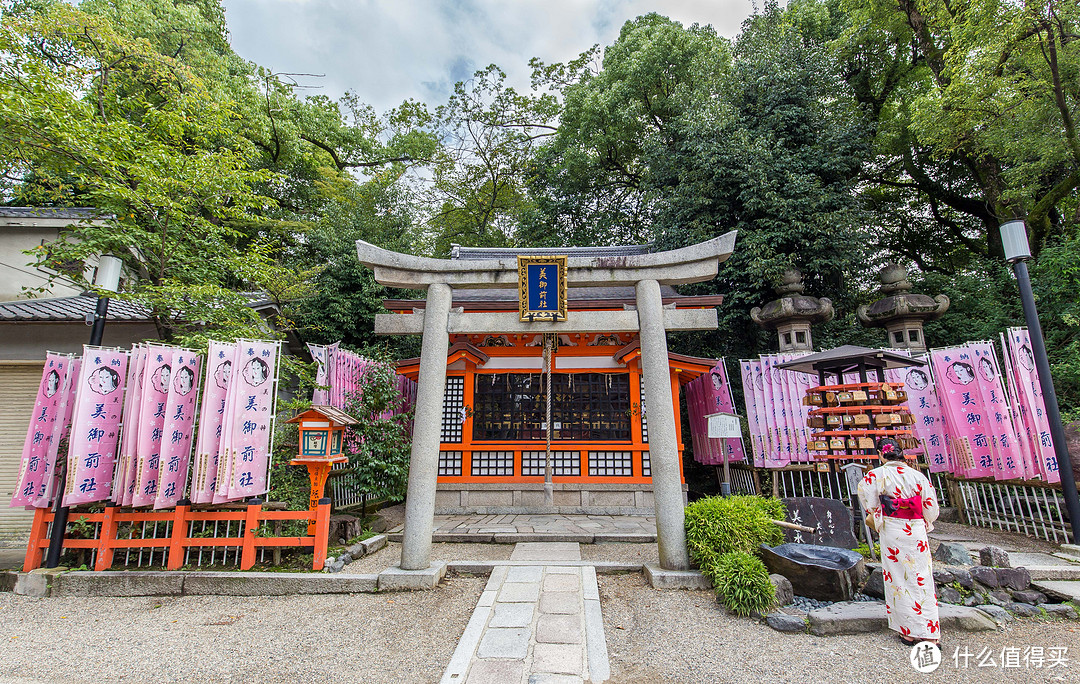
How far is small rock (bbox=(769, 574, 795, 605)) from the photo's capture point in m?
4.63

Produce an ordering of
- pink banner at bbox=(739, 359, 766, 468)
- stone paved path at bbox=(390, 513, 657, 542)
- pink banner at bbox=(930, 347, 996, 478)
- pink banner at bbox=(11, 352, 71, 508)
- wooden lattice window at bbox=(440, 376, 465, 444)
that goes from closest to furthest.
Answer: pink banner at bbox=(11, 352, 71, 508) < pink banner at bbox=(930, 347, 996, 478) < stone paved path at bbox=(390, 513, 657, 542) < pink banner at bbox=(739, 359, 766, 468) < wooden lattice window at bbox=(440, 376, 465, 444)

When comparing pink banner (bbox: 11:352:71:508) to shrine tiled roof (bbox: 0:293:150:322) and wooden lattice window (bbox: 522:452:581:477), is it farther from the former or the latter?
wooden lattice window (bbox: 522:452:581:477)

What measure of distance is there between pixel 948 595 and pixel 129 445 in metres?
9.43

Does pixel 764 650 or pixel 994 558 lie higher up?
pixel 994 558

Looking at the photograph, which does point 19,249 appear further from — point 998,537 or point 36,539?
point 998,537

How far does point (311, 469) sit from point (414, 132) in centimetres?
1848

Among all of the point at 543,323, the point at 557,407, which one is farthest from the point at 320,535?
the point at 557,407

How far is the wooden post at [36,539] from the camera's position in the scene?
549 centimetres

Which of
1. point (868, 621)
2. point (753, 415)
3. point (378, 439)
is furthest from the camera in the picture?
point (753, 415)

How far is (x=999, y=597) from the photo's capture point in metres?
4.62

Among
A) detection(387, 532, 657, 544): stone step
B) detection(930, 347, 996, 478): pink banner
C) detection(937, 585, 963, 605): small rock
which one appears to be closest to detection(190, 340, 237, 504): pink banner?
detection(387, 532, 657, 544): stone step

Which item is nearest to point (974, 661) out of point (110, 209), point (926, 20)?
point (110, 209)

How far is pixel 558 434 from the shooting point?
10016mm

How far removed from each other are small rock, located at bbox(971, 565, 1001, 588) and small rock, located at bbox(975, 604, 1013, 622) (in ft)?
0.94
